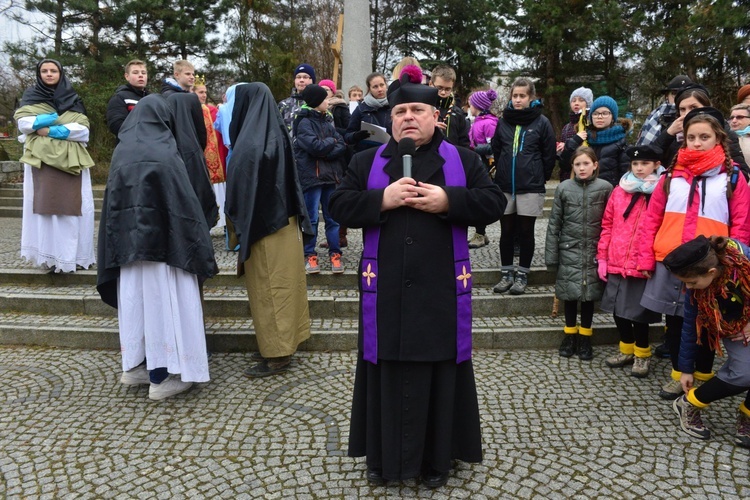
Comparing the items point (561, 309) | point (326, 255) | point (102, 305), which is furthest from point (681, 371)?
point (102, 305)

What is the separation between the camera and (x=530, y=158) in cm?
538

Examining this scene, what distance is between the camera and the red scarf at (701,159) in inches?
145

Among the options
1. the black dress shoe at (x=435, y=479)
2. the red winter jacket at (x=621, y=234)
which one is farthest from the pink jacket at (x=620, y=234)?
the black dress shoe at (x=435, y=479)

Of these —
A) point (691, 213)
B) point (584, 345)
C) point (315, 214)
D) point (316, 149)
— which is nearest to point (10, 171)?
point (315, 214)

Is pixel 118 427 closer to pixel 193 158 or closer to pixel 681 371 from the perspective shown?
pixel 193 158

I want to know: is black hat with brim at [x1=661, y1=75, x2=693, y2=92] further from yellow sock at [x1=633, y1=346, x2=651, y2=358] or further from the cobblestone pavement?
the cobblestone pavement

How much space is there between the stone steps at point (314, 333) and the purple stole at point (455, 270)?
2.14 meters

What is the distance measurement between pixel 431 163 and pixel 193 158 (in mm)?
2341

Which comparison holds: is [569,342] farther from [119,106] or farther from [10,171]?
[10,171]

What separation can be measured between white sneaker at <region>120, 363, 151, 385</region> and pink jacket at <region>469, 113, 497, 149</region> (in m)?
4.74

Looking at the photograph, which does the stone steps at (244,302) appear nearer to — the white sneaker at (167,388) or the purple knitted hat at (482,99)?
the white sneaker at (167,388)

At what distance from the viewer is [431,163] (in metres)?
2.76

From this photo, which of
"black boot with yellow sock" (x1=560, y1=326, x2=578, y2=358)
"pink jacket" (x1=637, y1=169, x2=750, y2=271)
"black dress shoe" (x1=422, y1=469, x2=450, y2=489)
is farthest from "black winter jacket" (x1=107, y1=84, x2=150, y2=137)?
"pink jacket" (x1=637, y1=169, x2=750, y2=271)

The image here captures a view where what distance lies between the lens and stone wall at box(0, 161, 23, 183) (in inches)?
490
